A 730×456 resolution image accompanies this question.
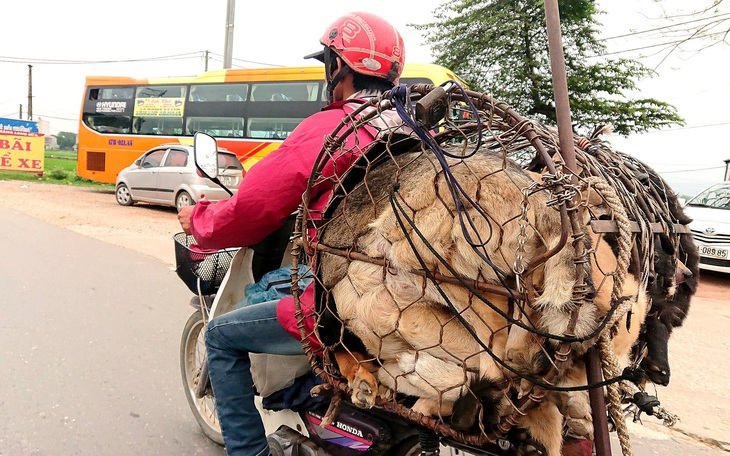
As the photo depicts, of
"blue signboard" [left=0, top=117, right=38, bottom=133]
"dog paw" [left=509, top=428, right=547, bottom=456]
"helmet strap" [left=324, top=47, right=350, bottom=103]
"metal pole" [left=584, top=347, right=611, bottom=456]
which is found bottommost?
"blue signboard" [left=0, top=117, right=38, bottom=133]

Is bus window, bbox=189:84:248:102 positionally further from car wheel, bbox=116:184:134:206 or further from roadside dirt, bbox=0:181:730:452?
roadside dirt, bbox=0:181:730:452

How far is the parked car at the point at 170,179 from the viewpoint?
12.5 metres

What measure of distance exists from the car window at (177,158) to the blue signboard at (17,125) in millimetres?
13059

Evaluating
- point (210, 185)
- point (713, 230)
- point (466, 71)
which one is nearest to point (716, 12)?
point (713, 230)

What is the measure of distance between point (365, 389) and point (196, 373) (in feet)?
5.97

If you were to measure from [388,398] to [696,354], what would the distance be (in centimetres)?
442

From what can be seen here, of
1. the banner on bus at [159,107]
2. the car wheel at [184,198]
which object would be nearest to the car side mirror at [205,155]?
the car wheel at [184,198]

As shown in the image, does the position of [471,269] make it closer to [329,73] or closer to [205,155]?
[329,73]

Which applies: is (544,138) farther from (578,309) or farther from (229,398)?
(229,398)

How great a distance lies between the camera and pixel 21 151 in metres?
21.5

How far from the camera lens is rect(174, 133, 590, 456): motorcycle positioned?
195cm

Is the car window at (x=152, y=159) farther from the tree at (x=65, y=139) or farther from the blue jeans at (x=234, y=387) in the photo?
the tree at (x=65, y=139)

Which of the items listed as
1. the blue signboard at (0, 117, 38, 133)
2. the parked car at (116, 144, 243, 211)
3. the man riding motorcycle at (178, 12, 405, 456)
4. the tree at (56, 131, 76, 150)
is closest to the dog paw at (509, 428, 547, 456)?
the man riding motorcycle at (178, 12, 405, 456)

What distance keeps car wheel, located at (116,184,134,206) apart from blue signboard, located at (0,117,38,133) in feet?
34.9
